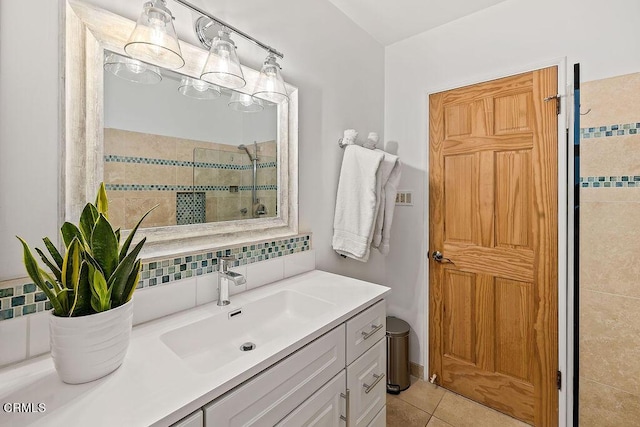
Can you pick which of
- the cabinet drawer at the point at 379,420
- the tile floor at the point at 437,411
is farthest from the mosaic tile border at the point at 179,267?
the tile floor at the point at 437,411

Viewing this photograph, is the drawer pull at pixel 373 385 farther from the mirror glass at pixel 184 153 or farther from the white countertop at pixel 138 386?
the mirror glass at pixel 184 153

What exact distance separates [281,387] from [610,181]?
5.73 feet

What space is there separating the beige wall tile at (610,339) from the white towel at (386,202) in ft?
3.37

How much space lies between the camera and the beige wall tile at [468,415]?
1.69m

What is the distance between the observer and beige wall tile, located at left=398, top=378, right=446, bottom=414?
1.83 metres

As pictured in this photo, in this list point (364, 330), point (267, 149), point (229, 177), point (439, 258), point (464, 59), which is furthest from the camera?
point (439, 258)

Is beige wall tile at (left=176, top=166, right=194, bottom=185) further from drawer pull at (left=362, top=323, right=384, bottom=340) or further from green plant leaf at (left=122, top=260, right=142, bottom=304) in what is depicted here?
drawer pull at (left=362, top=323, right=384, bottom=340)

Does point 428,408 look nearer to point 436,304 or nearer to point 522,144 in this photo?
point 436,304

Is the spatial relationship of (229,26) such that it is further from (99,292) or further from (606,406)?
(606,406)

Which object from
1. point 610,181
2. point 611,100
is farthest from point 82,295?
point 611,100

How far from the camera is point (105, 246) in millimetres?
706

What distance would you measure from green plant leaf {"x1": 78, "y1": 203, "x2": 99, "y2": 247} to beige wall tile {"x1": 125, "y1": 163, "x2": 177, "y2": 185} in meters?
0.28

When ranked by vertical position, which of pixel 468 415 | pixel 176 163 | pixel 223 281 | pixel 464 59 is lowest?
pixel 468 415

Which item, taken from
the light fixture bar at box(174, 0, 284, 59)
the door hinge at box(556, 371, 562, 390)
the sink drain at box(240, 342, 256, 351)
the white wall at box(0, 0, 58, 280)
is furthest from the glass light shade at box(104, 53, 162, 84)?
the door hinge at box(556, 371, 562, 390)
